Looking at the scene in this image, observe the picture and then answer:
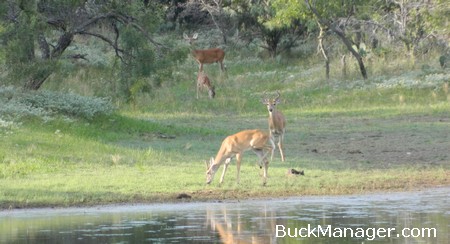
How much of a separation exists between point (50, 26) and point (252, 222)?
12.7 metres

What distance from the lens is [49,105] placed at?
22547 mm

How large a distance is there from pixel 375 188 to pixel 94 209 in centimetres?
471

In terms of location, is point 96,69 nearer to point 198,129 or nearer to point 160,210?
point 198,129

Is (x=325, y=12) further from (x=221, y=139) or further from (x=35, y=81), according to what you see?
(x=35, y=81)

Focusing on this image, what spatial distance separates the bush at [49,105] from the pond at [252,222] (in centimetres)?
759

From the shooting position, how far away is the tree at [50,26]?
885 inches

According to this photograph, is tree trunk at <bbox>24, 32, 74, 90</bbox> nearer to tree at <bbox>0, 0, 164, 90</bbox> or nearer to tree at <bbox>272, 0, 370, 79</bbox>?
tree at <bbox>0, 0, 164, 90</bbox>

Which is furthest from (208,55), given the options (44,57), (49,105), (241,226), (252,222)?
(241,226)

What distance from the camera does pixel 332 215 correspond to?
43.8 feet

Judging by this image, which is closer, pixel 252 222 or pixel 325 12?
pixel 252 222

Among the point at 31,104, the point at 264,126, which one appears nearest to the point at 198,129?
the point at 264,126

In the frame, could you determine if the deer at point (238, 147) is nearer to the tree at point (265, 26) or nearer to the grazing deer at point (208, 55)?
the grazing deer at point (208, 55)

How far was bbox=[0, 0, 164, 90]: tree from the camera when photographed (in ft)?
73.7

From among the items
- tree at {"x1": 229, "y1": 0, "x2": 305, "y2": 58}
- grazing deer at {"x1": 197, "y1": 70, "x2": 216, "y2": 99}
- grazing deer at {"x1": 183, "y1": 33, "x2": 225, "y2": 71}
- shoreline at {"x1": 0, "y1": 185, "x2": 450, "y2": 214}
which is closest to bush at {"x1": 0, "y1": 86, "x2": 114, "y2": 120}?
shoreline at {"x1": 0, "y1": 185, "x2": 450, "y2": 214}
